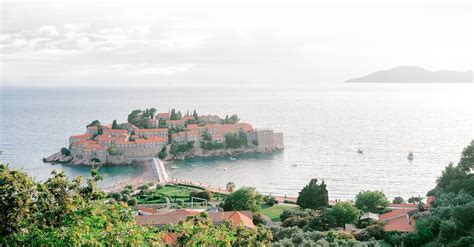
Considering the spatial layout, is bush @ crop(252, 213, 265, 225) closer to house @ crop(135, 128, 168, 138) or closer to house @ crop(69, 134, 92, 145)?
house @ crop(135, 128, 168, 138)

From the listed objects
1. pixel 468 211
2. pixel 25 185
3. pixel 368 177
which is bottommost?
pixel 368 177

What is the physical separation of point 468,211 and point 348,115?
87162 mm

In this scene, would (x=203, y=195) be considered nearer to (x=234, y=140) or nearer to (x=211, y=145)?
(x=211, y=145)

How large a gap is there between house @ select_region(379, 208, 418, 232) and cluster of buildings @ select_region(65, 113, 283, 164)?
114 feet

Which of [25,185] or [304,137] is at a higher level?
[25,185]

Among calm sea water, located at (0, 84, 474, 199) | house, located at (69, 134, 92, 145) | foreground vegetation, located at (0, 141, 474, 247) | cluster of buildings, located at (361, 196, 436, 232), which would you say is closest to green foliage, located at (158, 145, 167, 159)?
calm sea water, located at (0, 84, 474, 199)

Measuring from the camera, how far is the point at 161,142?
182ft

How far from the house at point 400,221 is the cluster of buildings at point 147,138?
1373 inches

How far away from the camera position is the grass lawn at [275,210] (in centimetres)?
2714

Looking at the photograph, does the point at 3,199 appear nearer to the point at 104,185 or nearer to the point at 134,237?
the point at 134,237

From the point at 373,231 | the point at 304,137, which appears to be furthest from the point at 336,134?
the point at 373,231

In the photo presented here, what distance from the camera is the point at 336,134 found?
71.8 metres

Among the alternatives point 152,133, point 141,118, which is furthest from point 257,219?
point 141,118

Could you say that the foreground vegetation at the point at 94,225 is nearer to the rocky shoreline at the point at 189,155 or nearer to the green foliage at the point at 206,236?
the green foliage at the point at 206,236
